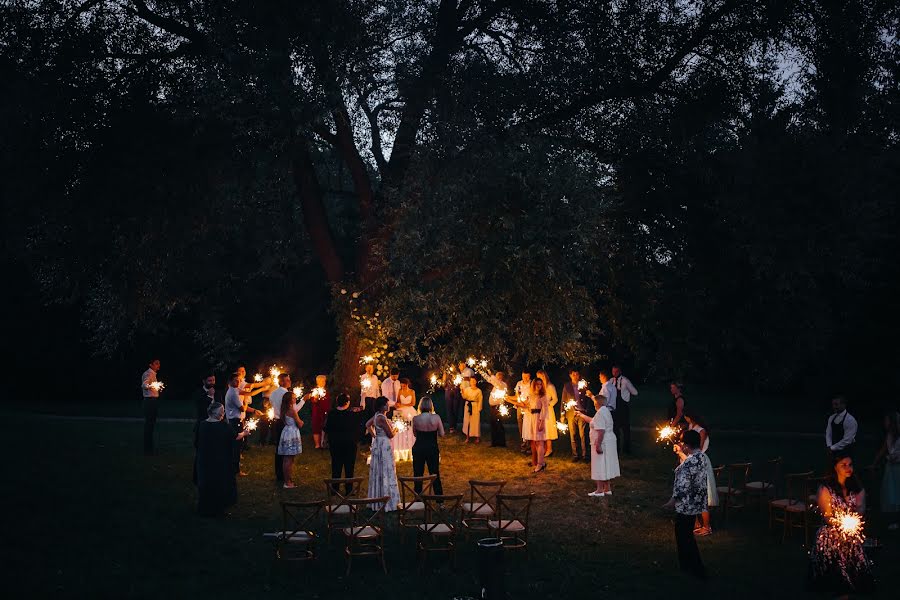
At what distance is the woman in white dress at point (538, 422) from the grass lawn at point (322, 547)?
0.38 metres

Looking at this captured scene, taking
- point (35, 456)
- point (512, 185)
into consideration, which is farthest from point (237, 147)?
point (35, 456)

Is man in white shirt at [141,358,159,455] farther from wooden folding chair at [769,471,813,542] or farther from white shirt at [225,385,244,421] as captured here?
wooden folding chair at [769,471,813,542]

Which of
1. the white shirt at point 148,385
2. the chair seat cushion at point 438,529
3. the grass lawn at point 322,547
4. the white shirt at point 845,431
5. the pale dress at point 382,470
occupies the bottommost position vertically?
the grass lawn at point 322,547

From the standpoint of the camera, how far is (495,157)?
50.6 ft

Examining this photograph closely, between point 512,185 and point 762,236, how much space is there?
16.5 feet

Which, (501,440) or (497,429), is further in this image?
(501,440)

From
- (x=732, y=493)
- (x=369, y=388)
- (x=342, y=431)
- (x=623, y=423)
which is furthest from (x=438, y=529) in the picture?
(x=623, y=423)

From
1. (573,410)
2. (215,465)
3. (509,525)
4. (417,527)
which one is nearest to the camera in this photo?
(509,525)

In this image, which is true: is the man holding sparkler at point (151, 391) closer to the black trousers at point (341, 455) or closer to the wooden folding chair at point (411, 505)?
the black trousers at point (341, 455)

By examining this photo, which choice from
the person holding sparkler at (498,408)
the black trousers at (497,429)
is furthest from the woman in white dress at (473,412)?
the black trousers at (497,429)

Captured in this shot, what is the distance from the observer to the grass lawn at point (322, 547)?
986 centimetres

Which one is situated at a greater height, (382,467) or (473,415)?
(473,415)

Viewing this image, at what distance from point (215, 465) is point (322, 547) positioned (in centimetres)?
280

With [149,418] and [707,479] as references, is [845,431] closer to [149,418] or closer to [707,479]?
[707,479]
